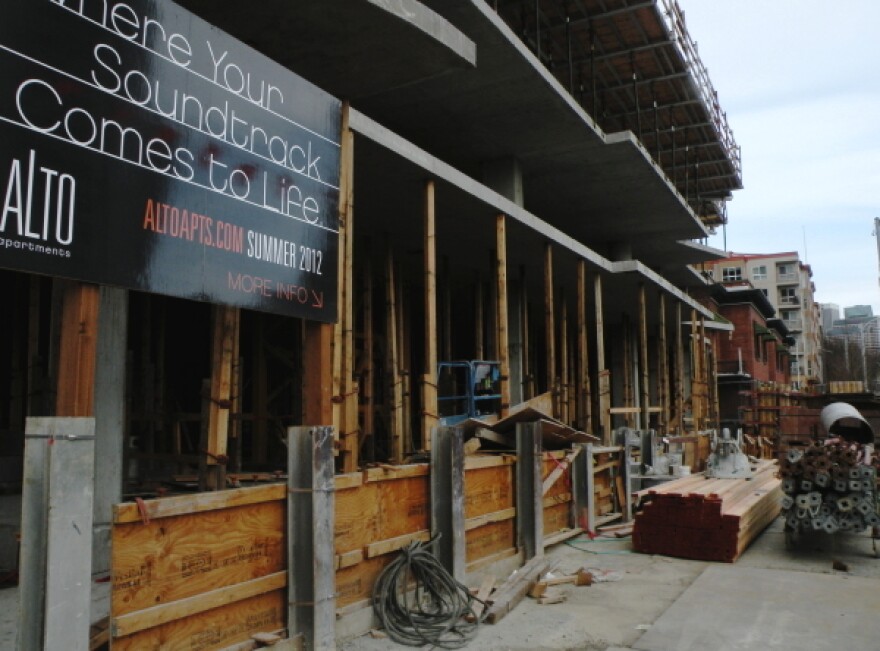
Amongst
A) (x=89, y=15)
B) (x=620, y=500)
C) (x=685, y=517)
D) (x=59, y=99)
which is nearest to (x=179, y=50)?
(x=89, y=15)

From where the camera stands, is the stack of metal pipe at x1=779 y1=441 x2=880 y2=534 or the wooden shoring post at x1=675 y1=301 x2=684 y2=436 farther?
the wooden shoring post at x1=675 y1=301 x2=684 y2=436

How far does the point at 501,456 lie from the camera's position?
10023 mm

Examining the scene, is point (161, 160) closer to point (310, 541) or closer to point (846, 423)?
point (310, 541)

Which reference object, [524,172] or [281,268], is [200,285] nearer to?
[281,268]

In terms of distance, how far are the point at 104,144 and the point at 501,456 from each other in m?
→ 6.57

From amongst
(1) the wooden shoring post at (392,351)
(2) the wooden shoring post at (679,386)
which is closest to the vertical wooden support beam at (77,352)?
(1) the wooden shoring post at (392,351)

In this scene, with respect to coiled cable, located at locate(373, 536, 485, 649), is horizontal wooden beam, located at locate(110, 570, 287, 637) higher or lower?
higher

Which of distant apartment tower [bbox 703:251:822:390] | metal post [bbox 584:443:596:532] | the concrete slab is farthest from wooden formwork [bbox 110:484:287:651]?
distant apartment tower [bbox 703:251:822:390]

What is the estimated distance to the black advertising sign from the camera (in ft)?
14.8

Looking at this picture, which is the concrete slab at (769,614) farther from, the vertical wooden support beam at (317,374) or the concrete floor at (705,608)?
the vertical wooden support beam at (317,374)

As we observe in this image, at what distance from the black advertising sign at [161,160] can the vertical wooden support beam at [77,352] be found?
0.15 m

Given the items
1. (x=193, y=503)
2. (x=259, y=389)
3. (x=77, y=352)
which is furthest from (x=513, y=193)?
(x=77, y=352)

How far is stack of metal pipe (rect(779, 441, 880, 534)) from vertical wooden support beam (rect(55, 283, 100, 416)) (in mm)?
9621

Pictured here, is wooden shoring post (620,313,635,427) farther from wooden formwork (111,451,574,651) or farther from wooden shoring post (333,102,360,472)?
wooden shoring post (333,102,360,472)
